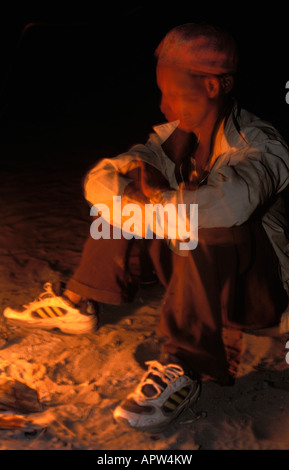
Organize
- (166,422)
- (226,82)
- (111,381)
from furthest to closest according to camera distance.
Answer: (111,381), (226,82), (166,422)

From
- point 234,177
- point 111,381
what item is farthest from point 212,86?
point 111,381

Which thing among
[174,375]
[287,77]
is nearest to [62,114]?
[287,77]

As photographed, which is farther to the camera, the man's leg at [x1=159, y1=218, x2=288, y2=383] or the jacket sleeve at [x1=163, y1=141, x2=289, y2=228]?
the man's leg at [x1=159, y1=218, x2=288, y2=383]

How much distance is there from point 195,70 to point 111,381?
1.22 m

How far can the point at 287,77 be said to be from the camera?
353 inches

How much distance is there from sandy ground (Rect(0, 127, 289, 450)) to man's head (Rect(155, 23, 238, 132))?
2.98 ft

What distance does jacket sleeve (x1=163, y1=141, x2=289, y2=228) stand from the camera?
1670 millimetres

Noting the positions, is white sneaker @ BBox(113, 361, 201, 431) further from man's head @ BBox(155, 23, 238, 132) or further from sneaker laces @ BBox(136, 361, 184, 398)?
man's head @ BBox(155, 23, 238, 132)

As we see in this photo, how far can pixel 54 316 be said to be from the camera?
2.30 meters

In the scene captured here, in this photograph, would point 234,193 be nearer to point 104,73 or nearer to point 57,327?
point 57,327

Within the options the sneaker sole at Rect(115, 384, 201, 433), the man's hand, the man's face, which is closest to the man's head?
the man's face

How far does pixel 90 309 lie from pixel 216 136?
0.93 m

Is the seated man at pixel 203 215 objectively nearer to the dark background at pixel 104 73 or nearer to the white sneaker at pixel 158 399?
the white sneaker at pixel 158 399

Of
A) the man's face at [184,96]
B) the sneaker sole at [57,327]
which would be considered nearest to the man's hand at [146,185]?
the man's face at [184,96]
